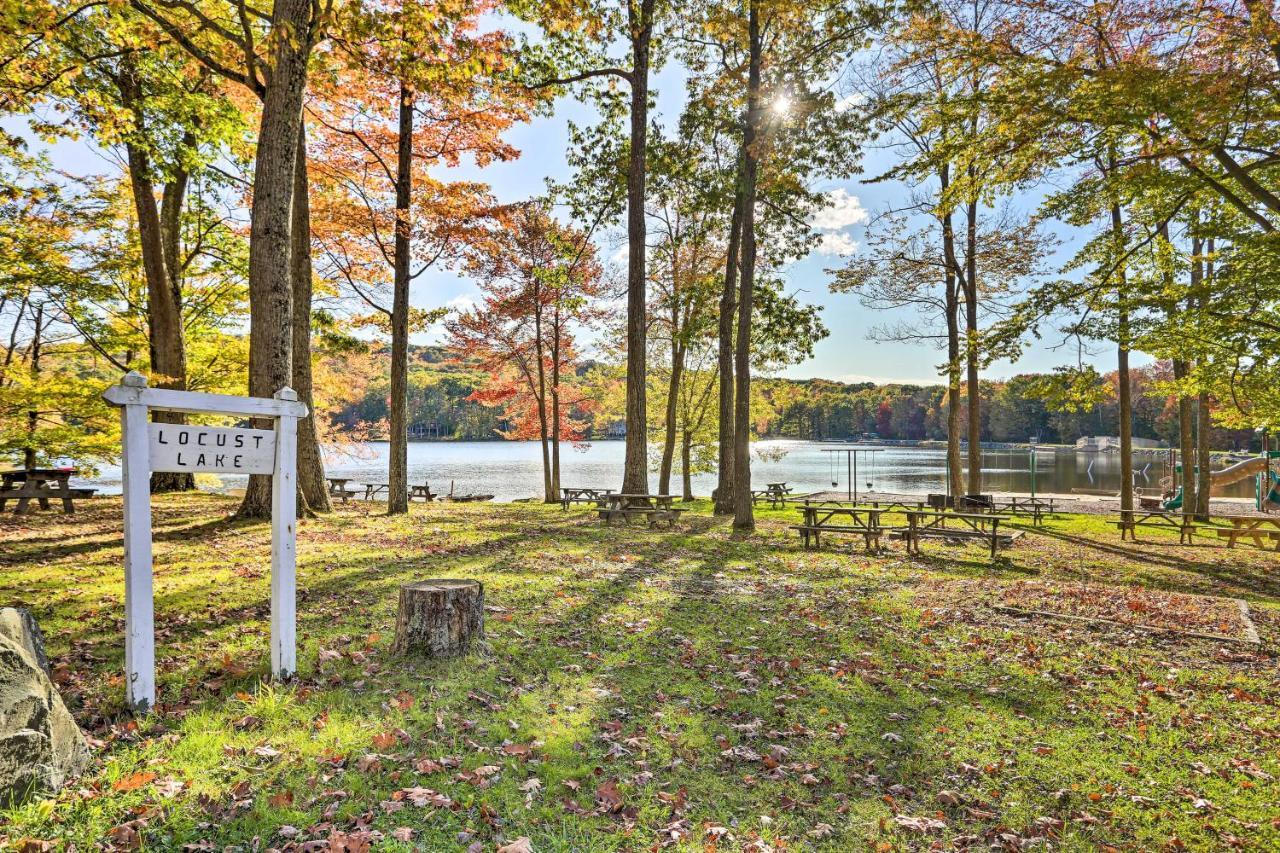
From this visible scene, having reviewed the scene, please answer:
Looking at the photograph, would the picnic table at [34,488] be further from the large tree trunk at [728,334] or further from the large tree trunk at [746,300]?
the large tree trunk at [728,334]

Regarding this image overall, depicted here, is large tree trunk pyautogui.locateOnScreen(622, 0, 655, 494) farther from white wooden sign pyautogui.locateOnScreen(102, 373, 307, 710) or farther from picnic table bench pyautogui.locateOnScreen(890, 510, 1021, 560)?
white wooden sign pyautogui.locateOnScreen(102, 373, 307, 710)

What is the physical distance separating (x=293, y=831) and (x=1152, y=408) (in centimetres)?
9428

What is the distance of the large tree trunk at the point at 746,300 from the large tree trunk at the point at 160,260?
1081 centimetres

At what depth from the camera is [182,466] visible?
3641 millimetres

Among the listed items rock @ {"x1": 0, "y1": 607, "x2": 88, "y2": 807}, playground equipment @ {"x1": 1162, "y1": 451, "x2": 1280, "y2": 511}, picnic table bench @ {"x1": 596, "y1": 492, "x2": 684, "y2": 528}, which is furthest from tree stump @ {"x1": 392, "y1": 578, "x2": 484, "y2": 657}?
playground equipment @ {"x1": 1162, "y1": 451, "x2": 1280, "y2": 511}

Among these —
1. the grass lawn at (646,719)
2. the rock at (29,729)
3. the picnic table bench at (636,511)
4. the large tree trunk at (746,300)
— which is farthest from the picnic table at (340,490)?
the rock at (29,729)

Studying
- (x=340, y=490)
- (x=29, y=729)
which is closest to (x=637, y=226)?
(x=29, y=729)

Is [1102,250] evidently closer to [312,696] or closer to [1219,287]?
[1219,287]

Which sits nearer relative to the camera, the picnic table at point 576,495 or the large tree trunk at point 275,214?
the large tree trunk at point 275,214

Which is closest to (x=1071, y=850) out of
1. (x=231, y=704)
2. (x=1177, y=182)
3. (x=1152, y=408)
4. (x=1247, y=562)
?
(x=231, y=704)

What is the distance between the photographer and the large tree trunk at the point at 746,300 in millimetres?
12578

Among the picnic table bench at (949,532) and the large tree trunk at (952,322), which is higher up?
the large tree trunk at (952,322)

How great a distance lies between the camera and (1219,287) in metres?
10.1

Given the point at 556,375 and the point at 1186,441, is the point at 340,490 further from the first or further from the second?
the point at 1186,441
